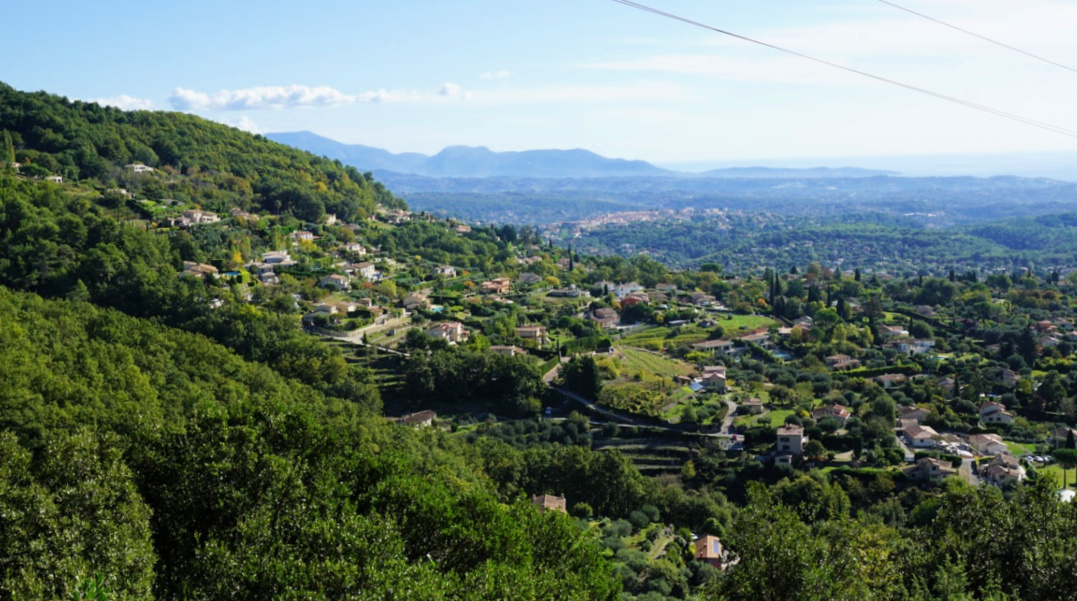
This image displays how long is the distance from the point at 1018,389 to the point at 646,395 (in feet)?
57.8

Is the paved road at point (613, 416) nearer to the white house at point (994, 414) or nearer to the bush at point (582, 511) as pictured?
the bush at point (582, 511)

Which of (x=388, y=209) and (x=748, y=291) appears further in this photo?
(x=388, y=209)

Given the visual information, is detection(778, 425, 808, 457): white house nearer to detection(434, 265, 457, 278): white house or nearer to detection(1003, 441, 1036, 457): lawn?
detection(1003, 441, 1036, 457): lawn

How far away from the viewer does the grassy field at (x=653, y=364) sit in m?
Answer: 38.1

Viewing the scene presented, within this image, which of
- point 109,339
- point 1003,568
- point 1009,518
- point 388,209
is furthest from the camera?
point 388,209

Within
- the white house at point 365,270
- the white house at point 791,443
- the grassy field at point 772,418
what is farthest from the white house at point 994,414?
the white house at point 365,270

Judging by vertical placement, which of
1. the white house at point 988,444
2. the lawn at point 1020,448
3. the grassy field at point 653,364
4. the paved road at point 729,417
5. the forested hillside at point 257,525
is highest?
the forested hillside at point 257,525

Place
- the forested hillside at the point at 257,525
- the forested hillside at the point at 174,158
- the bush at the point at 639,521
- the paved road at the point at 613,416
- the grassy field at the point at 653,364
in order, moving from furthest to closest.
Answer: the forested hillside at the point at 174,158, the grassy field at the point at 653,364, the paved road at the point at 613,416, the bush at the point at 639,521, the forested hillside at the point at 257,525

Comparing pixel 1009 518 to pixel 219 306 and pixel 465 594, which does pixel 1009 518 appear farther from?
pixel 219 306

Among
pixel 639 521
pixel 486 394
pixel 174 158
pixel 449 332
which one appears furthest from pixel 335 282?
pixel 639 521

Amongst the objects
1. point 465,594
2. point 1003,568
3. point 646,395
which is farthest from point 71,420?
point 646,395

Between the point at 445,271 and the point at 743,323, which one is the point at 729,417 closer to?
the point at 743,323

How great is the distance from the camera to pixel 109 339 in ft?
85.2

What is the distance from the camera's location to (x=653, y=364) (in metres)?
39.6
